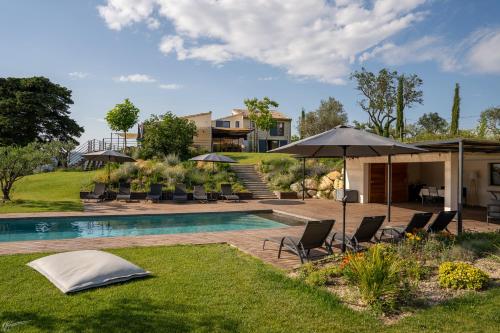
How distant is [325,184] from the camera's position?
70.0ft

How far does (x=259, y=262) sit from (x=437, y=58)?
16.9 m

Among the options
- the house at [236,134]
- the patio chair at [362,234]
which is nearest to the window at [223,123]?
the house at [236,134]

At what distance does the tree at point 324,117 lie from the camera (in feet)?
148

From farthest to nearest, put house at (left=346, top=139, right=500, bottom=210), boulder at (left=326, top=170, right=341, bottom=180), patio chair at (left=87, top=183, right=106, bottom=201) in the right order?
1. boulder at (left=326, top=170, right=341, bottom=180)
2. patio chair at (left=87, top=183, right=106, bottom=201)
3. house at (left=346, top=139, right=500, bottom=210)

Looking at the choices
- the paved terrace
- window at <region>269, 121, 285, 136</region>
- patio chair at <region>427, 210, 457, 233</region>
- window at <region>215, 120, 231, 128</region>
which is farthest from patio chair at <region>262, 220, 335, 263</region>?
window at <region>215, 120, 231, 128</region>

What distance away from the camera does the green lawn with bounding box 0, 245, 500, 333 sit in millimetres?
3975

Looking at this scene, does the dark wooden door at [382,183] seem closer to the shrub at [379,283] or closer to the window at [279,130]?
the shrub at [379,283]

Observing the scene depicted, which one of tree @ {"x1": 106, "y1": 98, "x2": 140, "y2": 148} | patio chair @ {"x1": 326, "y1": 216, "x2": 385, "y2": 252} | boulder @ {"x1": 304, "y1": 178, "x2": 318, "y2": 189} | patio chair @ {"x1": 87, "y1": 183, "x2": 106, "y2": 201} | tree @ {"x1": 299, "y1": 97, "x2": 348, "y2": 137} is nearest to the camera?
patio chair @ {"x1": 326, "y1": 216, "x2": 385, "y2": 252}

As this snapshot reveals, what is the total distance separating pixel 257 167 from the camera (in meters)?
26.0

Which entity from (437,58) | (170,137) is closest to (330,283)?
(437,58)

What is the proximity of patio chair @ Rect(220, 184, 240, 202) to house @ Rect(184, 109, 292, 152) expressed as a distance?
16620mm

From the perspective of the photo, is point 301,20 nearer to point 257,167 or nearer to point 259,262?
point 259,262

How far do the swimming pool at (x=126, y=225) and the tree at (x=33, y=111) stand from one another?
2629 cm

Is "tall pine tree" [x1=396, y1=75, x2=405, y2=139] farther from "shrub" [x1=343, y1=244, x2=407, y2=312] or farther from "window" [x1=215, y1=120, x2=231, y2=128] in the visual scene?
"shrub" [x1=343, y1=244, x2=407, y2=312]
